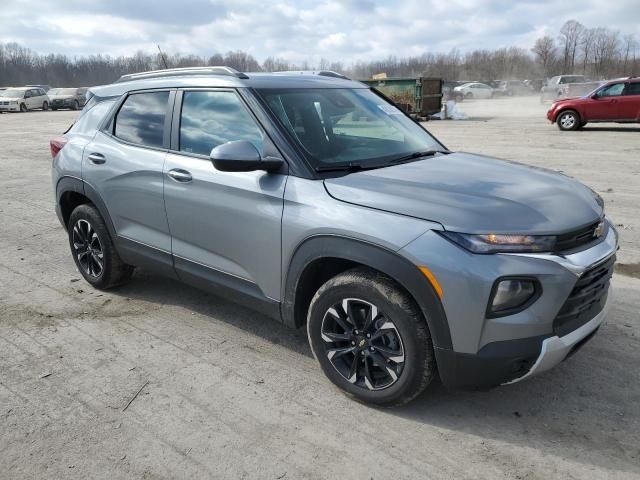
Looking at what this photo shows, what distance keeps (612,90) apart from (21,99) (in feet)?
122

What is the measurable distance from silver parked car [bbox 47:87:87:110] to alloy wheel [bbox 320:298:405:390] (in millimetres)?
41960

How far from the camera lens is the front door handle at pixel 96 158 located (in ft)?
14.1

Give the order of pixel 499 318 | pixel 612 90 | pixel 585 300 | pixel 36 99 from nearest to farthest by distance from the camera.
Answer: pixel 499 318 → pixel 585 300 → pixel 612 90 → pixel 36 99

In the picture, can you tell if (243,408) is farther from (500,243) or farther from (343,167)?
(500,243)

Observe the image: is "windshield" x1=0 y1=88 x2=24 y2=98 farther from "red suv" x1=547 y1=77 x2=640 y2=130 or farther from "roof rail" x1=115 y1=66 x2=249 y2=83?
"roof rail" x1=115 y1=66 x2=249 y2=83

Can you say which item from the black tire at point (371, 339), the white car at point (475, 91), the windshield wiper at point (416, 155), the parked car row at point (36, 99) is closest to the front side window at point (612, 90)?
the windshield wiper at point (416, 155)

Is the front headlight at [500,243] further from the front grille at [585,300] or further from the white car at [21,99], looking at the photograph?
the white car at [21,99]

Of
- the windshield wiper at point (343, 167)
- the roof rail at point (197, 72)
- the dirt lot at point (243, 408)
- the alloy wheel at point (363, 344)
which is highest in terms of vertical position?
the roof rail at point (197, 72)

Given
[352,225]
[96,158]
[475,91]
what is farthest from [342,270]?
[475,91]

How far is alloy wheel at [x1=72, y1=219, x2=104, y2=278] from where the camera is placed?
4643 millimetres

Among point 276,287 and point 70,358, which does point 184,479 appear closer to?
point 276,287

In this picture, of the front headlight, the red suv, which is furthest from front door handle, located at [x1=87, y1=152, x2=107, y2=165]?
the red suv

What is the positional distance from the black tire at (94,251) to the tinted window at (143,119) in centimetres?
80

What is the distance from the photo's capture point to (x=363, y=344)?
292 centimetres
